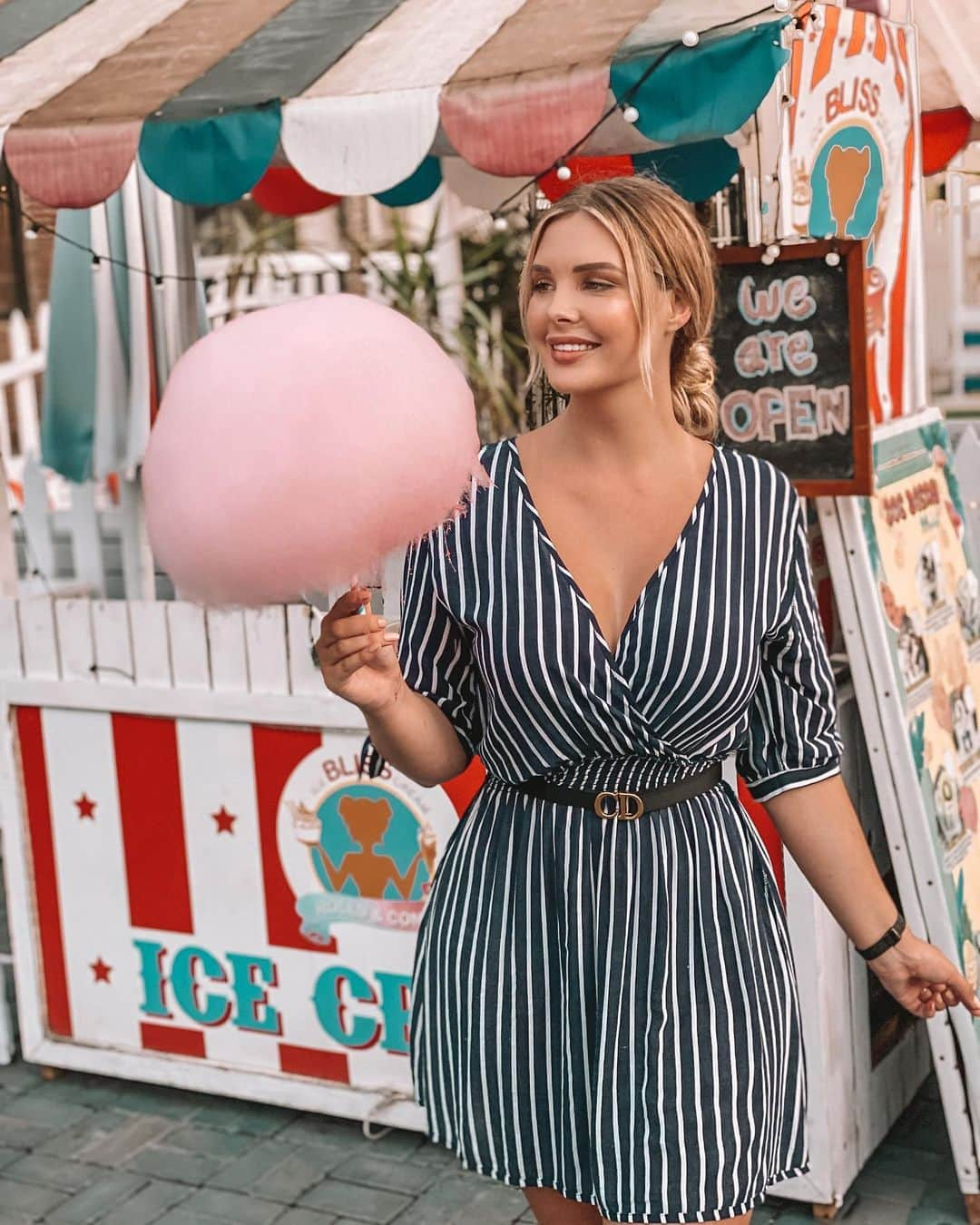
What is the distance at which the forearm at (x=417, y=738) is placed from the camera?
1958 millimetres

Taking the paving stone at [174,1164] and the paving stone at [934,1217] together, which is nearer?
the paving stone at [934,1217]

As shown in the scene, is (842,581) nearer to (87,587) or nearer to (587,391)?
(587,391)

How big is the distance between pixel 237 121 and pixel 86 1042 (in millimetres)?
2301

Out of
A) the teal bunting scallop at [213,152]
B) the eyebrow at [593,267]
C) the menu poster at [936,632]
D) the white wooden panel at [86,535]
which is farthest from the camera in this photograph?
the white wooden panel at [86,535]

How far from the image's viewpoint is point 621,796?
6.55 ft

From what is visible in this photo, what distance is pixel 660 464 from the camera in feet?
6.57

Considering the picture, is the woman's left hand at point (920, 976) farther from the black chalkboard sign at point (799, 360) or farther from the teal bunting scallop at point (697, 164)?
the teal bunting scallop at point (697, 164)

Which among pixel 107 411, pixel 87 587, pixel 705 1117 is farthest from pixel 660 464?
pixel 107 411

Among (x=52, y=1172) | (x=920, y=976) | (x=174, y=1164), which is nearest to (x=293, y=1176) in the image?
(x=174, y=1164)

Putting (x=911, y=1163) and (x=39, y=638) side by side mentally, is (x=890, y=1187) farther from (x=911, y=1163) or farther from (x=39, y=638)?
(x=39, y=638)

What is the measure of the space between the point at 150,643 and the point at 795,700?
204 centimetres

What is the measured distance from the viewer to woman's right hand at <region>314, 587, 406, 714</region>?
1.78 metres

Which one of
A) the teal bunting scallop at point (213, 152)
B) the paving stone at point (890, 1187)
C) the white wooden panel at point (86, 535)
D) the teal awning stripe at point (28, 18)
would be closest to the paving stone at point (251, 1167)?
the paving stone at point (890, 1187)

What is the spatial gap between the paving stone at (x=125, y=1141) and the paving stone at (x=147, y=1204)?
2.5 inches
